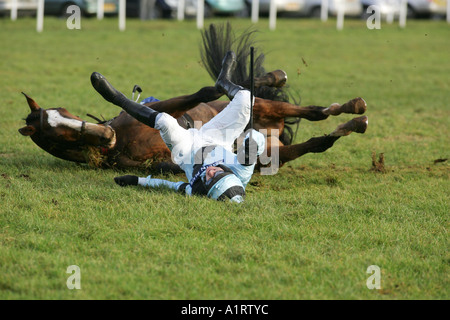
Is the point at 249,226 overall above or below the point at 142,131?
below

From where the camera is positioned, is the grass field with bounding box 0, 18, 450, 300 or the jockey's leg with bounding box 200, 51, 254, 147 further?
the jockey's leg with bounding box 200, 51, 254, 147

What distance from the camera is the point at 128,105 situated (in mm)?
5488

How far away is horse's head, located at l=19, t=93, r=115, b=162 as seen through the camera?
5.75m

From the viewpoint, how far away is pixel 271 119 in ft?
21.2

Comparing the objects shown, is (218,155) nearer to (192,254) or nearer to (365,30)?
(192,254)

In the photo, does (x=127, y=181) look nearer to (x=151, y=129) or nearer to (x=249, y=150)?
(x=151, y=129)

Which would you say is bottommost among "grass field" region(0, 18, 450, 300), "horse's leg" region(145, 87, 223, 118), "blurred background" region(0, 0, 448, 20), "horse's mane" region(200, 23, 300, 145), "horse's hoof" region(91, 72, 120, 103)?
"grass field" region(0, 18, 450, 300)

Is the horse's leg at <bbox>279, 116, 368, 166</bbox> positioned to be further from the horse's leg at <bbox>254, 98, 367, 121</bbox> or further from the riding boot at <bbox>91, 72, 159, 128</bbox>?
the riding boot at <bbox>91, 72, 159, 128</bbox>

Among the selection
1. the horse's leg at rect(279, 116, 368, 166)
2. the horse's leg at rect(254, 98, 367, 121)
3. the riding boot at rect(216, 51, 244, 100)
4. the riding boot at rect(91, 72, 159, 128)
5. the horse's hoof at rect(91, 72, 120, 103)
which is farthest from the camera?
the horse's leg at rect(254, 98, 367, 121)

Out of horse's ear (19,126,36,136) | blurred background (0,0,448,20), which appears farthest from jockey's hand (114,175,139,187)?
blurred background (0,0,448,20)

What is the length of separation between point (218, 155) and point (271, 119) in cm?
127

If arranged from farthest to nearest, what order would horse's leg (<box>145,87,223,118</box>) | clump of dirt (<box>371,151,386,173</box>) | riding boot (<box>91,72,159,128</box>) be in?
clump of dirt (<box>371,151,386,173</box>) → horse's leg (<box>145,87,223,118</box>) → riding boot (<box>91,72,159,128</box>)

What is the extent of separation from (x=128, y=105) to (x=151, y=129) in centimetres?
74

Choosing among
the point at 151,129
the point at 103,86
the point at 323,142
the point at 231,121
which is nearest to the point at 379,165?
the point at 323,142
